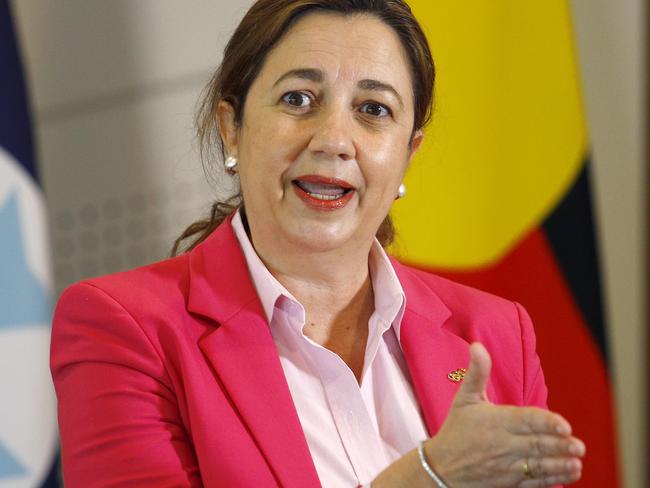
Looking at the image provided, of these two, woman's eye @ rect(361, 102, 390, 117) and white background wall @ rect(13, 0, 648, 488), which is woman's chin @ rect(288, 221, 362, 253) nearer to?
woman's eye @ rect(361, 102, 390, 117)

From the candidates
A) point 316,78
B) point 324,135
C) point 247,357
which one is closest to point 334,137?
point 324,135

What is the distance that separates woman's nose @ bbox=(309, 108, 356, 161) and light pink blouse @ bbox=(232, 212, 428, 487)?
0.79ft

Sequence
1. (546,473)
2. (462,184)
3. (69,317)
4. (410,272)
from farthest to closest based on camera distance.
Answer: (462,184) → (410,272) → (69,317) → (546,473)

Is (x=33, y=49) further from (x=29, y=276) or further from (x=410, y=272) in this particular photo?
(x=410, y=272)

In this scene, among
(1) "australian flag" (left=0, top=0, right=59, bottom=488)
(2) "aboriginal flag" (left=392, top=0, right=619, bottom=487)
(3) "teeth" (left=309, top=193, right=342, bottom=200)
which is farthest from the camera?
(2) "aboriginal flag" (left=392, top=0, right=619, bottom=487)

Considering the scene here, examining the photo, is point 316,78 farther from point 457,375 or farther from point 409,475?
point 409,475

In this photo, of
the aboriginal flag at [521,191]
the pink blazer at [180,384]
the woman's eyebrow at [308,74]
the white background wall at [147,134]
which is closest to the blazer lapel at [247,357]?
the pink blazer at [180,384]

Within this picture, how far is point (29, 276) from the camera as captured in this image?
109 inches

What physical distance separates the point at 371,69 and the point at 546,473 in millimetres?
795

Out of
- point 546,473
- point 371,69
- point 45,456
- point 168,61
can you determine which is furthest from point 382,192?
point 168,61

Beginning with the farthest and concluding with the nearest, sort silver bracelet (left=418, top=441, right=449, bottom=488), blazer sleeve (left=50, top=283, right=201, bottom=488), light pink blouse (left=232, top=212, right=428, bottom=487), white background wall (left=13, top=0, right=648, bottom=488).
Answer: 1. white background wall (left=13, top=0, right=648, bottom=488)
2. light pink blouse (left=232, top=212, right=428, bottom=487)
3. blazer sleeve (left=50, top=283, right=201, bottom=488)
4. silver bracelet (left=418, top=441, right=449, bottom=488)

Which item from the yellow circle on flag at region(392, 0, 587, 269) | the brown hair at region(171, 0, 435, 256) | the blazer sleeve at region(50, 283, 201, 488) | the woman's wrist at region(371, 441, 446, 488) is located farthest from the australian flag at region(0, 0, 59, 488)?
the woman's wrist at region(371, 441, 446, 488)

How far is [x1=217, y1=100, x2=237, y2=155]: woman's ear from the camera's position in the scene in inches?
75.4

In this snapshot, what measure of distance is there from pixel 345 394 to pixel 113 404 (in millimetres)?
382
